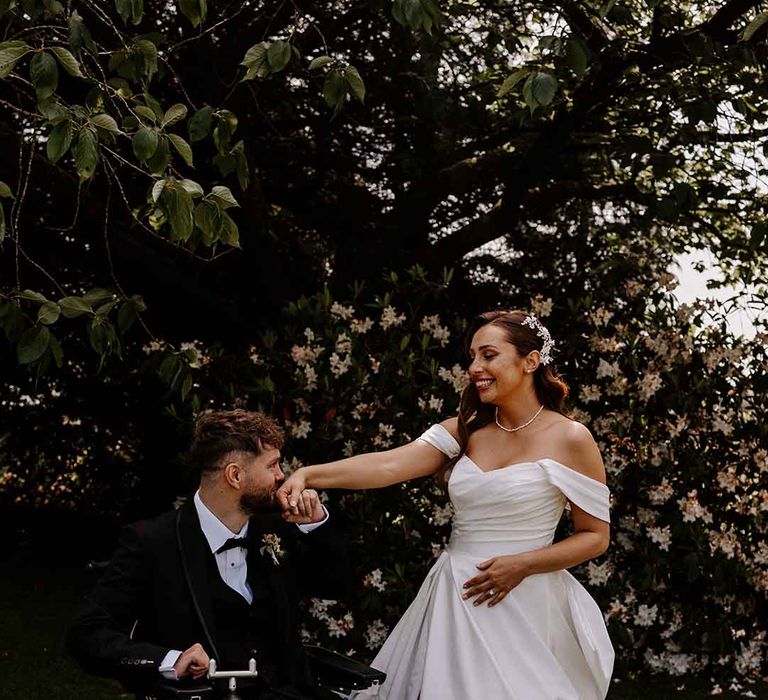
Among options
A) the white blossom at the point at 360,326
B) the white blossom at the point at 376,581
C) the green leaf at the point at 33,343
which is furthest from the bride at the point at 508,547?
the white blossom at the point at 360,326

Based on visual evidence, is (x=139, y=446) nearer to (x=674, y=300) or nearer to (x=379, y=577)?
(x=379, y=577)

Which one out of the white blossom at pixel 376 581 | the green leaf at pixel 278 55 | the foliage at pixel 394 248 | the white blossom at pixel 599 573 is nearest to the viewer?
the green leaf at pixel 278 55

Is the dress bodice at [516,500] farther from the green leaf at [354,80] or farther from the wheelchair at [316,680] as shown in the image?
the green leaf at [354,80]

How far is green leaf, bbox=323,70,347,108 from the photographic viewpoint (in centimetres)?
376

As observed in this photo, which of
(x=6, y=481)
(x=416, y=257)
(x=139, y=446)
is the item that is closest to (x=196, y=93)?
(x=416, y=257)

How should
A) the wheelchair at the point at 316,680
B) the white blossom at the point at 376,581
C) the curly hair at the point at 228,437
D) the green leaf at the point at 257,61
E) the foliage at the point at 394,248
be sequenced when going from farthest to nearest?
the white blossom at the point at 376,581
the foliage at the point at 394,248
the green leaf at the point at 257,61
the curly hair at the point at 228,437
the wheelchair at the point at 316,680

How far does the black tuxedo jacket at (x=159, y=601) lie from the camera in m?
3.08

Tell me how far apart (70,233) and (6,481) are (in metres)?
4.23

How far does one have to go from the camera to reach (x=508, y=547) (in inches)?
147

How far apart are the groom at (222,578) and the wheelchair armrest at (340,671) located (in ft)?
0.32

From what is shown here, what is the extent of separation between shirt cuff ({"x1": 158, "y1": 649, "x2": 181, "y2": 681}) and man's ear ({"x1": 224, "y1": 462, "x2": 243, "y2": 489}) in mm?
647

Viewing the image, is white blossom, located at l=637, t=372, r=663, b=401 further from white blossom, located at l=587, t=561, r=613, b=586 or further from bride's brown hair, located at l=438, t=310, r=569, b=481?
bride's brown hair, located at l=438, t=310, r=569, b=481

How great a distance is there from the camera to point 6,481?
11711 millimetres

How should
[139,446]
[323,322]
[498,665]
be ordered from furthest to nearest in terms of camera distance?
[139,446] → [323,322] → [498,665]
